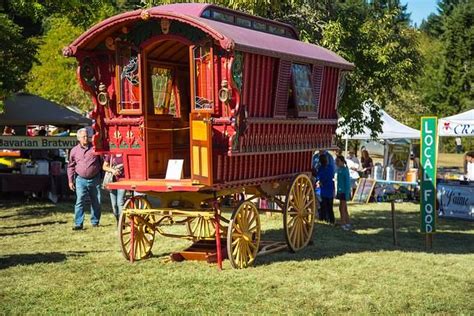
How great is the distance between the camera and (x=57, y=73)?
142 ft

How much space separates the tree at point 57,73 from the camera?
42.6m

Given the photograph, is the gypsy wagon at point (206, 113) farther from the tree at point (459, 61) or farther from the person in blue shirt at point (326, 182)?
the tree at point (459, 61)

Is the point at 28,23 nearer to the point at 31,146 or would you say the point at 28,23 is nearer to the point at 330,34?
the point at 31,146

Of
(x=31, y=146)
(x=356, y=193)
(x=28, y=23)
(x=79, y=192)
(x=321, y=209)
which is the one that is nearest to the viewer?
(x=79, y=192)

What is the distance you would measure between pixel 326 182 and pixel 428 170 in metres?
3.31

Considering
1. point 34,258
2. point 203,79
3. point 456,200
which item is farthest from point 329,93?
point 456,200

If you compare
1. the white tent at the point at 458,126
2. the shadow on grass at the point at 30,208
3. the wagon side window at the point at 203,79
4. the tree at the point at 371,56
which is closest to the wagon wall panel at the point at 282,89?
the wagon side window at the point at 203,79

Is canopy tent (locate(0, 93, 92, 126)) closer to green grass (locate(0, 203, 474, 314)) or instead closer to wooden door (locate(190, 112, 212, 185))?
green grass (locate(0, 203, 474, 314))

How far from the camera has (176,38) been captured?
9602mm

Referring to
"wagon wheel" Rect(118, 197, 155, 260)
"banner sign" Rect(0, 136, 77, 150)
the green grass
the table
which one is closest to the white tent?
the table

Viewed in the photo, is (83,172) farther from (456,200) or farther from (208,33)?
(456,200)

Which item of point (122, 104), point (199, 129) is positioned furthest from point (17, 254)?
point (199, 129)

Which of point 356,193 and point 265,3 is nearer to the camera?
point 265,3

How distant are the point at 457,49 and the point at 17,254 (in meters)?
46.5
